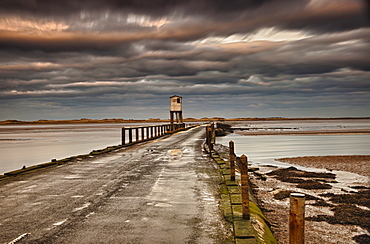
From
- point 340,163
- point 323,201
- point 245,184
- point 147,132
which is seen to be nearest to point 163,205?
point 245,184

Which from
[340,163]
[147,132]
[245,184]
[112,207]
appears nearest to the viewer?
[245,184]

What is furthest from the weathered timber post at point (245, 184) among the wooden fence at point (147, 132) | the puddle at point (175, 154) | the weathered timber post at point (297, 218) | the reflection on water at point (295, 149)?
the reflection on water at point (295, 149)

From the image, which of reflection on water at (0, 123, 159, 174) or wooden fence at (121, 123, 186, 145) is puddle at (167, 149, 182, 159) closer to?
wooden fence at (121, 123, 186, 145)

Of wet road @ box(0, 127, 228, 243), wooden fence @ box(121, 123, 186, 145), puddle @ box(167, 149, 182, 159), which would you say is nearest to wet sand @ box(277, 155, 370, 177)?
puddle @ box(167, 149, 182, 159)

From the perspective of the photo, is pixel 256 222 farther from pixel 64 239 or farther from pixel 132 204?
pixel 64 239

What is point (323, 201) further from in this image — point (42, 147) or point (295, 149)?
point (42, 147)

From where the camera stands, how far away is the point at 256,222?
6.04m

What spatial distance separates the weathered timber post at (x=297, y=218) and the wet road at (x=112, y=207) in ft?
4.80

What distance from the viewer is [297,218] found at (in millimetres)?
3709

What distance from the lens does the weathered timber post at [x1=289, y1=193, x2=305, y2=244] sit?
144 inches

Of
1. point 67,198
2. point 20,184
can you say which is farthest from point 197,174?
point 20,184

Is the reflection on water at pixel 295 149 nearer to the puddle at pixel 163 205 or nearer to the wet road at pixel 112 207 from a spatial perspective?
the wet road at pixel 112 207

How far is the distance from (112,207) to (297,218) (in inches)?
165

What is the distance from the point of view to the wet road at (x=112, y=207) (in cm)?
518
